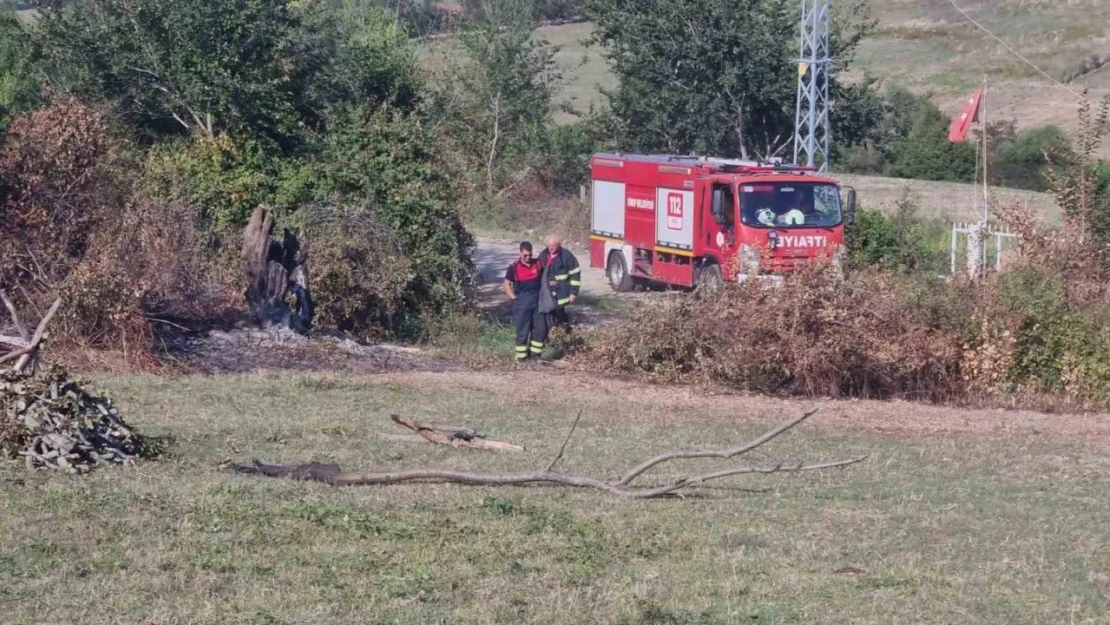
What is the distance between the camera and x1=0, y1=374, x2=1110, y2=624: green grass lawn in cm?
638

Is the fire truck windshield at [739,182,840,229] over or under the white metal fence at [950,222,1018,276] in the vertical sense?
over

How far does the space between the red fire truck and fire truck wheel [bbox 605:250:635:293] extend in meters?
0.04

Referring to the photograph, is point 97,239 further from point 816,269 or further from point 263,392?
point 816,269

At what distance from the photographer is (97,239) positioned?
16.1 m

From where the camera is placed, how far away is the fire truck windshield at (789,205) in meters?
21.6

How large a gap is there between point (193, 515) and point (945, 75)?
195 ft

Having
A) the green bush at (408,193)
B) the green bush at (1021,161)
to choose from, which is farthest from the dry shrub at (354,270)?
the green bush at (1021,161)

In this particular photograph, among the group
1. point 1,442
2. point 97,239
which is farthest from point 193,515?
point 97,239

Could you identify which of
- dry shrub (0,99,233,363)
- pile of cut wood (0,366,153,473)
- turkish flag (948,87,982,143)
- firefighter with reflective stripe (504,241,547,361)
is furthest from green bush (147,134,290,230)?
turkish flag (948,87,982,143)

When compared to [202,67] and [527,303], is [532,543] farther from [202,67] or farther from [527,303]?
[202,67]

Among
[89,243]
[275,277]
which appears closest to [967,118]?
[275,277]

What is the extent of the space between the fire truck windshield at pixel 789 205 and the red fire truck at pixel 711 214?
0.05 ft

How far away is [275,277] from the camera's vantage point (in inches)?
686

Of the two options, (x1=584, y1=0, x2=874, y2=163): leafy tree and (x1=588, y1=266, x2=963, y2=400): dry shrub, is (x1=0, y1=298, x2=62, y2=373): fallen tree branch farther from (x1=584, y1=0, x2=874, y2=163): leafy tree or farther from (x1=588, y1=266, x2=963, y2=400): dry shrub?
(x1=584, y1=0, x2=874, y2=163): leafy tree
